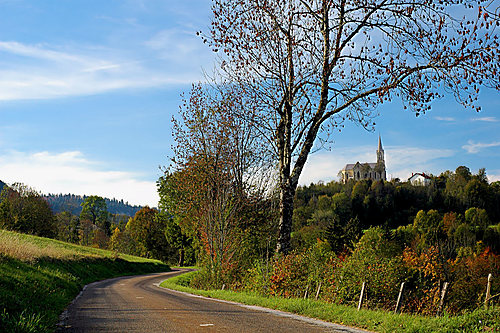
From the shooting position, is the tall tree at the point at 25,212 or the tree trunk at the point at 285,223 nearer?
the tree trunk at the point at 285,223

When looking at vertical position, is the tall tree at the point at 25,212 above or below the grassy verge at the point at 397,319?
above

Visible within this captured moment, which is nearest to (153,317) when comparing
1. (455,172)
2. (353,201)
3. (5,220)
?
(5,220)

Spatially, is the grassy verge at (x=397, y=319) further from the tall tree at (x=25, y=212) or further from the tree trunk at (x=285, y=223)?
the tall tree at (x=25, y=212)

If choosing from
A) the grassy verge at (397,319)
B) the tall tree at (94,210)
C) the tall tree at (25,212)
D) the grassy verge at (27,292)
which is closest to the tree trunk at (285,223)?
the grassy verge at (397,319)

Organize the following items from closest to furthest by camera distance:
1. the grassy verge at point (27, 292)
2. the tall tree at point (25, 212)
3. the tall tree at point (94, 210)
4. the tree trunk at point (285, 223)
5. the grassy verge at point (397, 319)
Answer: the grassy verge at point (397, 319)
the grassy verge at point (27, 292)
the tree trunk at point (285, 223)
the tall tree at point (25, 212)
the tall tree at point (94, 210)

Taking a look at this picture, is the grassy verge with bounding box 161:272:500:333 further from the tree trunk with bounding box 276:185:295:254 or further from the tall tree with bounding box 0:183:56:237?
the tall tree with bounding box 0:183:56:237

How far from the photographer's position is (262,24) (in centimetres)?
1652

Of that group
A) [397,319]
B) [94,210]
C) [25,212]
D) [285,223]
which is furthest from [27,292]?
[94,210]

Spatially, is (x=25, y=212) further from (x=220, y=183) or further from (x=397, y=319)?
(x=397, y=319)

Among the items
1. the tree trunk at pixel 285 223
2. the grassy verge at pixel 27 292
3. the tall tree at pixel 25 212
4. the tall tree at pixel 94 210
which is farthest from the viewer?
the tall tree at pixel 94 210

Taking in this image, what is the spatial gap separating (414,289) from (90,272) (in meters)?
31.8

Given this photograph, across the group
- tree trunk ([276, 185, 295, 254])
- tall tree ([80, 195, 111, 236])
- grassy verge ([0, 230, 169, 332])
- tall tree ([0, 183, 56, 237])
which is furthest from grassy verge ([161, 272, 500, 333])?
tall tree ([80, 195, 111, 236])

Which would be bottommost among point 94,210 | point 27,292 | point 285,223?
point 27,292

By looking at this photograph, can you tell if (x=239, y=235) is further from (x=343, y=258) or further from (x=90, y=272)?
(x=90, y=272)
